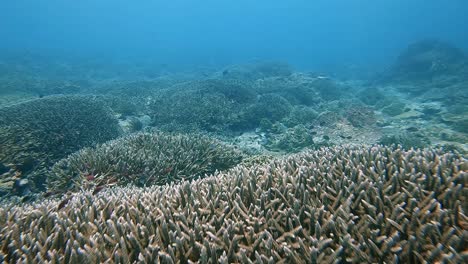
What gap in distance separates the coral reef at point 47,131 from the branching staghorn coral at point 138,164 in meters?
1.70

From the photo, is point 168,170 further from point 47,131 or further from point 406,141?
point 406,141

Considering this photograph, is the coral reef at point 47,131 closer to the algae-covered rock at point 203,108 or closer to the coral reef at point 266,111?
the algae-covered rock at point 203,108

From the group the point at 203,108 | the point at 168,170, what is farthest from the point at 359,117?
the point at 168,170

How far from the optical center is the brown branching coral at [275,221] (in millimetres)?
2316

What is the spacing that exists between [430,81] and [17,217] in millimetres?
29251

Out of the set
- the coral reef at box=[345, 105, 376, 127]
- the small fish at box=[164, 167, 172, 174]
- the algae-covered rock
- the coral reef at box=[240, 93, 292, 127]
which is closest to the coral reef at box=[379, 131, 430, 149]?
the coral reef at box=[345, 105, 376, 127]

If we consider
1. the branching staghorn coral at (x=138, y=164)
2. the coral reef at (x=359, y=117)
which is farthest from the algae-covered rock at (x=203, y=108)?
the coral reef at (x=359, y=117)

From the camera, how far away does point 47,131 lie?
28.5 feet

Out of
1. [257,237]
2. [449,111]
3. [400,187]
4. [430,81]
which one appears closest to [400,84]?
[430,81]

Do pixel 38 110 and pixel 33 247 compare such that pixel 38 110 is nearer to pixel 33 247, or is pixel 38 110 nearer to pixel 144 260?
pixel 33 247

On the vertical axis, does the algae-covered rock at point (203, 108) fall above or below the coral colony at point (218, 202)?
below

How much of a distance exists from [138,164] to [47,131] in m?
4.96

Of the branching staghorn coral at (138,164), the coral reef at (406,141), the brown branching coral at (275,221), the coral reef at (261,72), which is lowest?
the coral reef at (261,72)

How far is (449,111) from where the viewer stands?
14227mm
